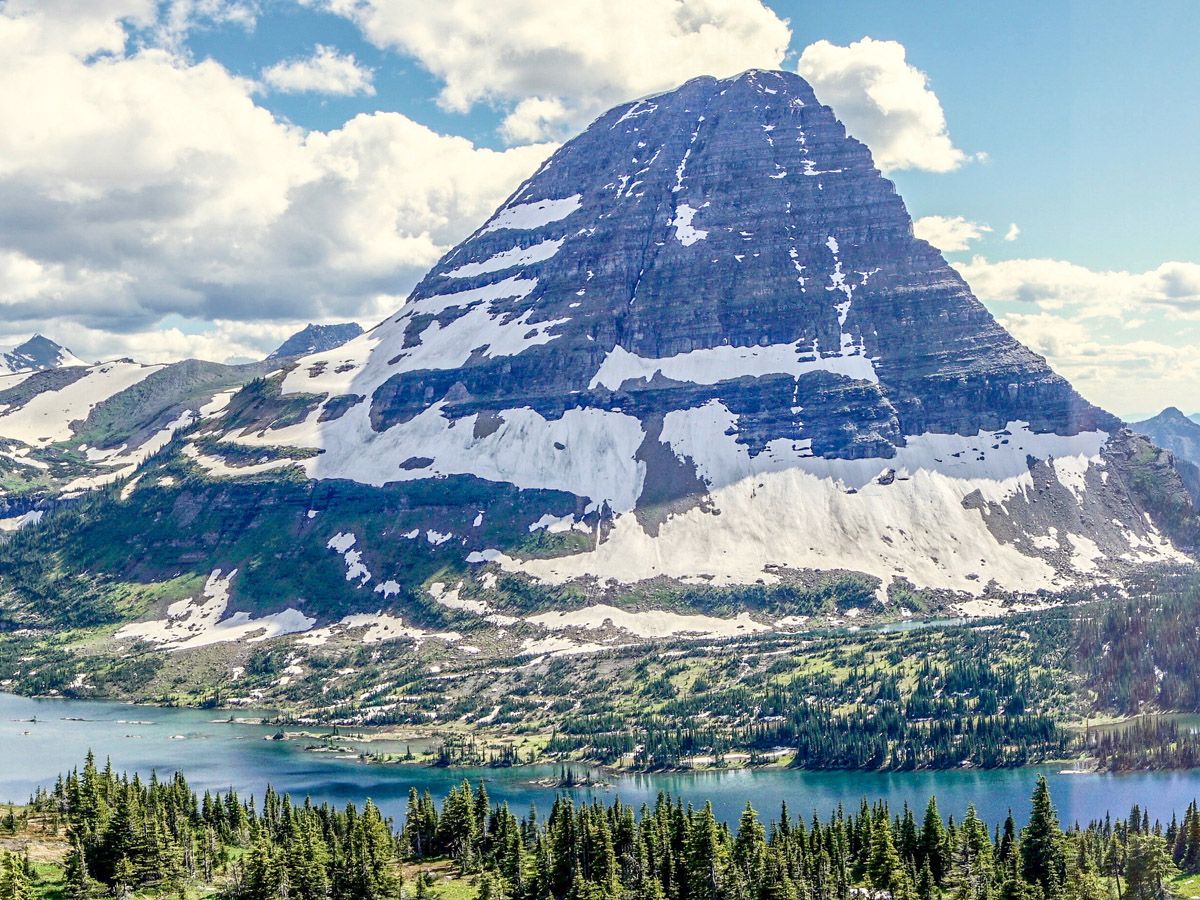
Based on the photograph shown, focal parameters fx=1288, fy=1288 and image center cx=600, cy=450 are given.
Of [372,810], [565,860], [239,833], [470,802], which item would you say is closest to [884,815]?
[565,860]

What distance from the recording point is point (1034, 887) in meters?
122

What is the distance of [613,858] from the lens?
131m

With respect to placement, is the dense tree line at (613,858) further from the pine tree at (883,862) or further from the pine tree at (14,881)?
the pine tree at (14,881)

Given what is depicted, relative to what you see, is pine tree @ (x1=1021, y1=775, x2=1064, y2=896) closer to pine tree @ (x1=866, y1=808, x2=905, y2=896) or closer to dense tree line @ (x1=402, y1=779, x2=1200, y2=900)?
dense tree line @ (x1=402, y1=779, x2=1200, y2=900)

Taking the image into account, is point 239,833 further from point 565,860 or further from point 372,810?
point 565,860

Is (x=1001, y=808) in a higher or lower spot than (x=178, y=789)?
lower

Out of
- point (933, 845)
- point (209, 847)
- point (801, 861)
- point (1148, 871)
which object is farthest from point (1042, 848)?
point (209, 847)

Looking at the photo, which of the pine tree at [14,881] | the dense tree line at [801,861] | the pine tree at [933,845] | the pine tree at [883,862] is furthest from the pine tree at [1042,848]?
the pine tree at [14,881]

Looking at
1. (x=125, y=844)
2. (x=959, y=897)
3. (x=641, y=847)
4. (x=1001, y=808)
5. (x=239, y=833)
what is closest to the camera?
(x=959, y=897)

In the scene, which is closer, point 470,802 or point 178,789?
point 470,802

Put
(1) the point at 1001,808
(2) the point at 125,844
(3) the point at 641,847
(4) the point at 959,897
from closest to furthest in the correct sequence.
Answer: (4) the point at 959,897
(2) the point at 125,844
(3) the point at 641,847
(1) the point at 1001,808

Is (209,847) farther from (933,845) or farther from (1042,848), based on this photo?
(1042,848)

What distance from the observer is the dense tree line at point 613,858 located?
123m

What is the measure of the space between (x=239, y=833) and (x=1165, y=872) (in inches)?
4220
